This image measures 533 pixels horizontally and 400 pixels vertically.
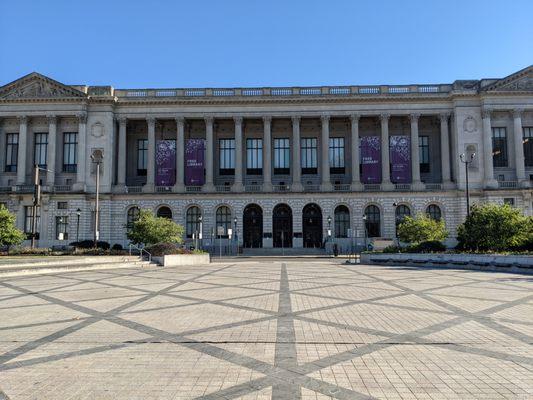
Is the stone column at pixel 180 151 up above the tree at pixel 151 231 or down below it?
above

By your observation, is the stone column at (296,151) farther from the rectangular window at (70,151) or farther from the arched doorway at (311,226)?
the rectangular window at (70,151)

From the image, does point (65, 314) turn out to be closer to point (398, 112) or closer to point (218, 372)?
point (218, 372)

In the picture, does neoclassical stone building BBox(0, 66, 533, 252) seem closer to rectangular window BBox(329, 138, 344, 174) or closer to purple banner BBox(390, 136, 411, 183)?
purple banner BBox(390, 136, 411, 183)

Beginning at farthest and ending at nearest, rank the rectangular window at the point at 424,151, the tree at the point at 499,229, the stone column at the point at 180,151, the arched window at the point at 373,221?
the rectangular window at the point at 424,151 < the stone column at the point at 180,151 < the arched window at the point at 373,221 < the tree at the point at 499,229

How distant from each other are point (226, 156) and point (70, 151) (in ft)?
74.0

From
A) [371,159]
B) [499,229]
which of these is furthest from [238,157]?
[499,229]

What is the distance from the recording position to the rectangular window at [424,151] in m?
64.1

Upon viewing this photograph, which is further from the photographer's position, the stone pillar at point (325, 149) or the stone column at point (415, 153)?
the stone pillar at point (325, 149)

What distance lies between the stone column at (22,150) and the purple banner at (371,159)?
1878 inches

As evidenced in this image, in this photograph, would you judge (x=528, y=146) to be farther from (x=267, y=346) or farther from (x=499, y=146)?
(x=267, y=346)

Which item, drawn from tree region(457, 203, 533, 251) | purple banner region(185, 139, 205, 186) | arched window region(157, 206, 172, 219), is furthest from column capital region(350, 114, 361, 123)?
tree region(457, 203, 533, 251)

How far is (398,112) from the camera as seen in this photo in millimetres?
60781

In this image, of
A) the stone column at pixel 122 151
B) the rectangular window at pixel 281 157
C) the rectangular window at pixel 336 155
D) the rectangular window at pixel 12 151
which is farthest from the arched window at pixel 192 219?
the rectangular window at pixel 12 151

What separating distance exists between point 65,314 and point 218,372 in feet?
20.7
